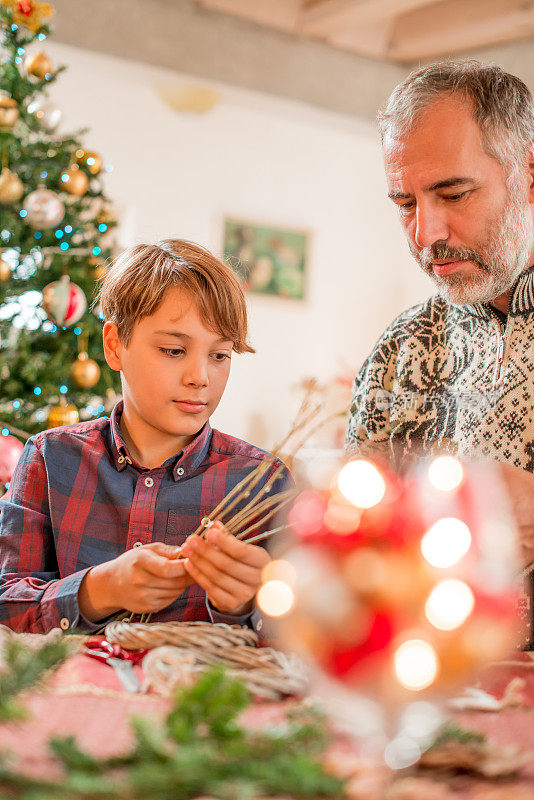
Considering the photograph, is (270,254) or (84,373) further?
(270,254)

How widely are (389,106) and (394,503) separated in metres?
1.28

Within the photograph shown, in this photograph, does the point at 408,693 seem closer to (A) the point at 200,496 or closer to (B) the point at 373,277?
(A) the point at 200,496

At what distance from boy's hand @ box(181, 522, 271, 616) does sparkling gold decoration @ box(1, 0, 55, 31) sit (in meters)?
3.09

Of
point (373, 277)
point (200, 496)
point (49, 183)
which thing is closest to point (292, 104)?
point (373, 277)

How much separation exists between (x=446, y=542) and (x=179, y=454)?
0.89 m

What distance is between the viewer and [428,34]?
6.02 metres

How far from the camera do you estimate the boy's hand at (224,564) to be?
886 millimetres

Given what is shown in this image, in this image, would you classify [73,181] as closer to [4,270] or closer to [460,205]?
[4,270]

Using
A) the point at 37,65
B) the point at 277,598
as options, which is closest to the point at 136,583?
the point at 277,598

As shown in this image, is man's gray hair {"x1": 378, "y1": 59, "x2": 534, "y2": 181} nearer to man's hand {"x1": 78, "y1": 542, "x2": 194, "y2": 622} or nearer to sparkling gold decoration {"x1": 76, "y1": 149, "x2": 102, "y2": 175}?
man's hand {"x1": 78, "y1": 542, "x2": 194, "y2": 622}

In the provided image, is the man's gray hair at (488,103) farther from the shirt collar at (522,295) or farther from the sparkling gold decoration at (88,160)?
the sparkling gold decoration at (88,160)

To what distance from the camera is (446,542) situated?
20.0 inches

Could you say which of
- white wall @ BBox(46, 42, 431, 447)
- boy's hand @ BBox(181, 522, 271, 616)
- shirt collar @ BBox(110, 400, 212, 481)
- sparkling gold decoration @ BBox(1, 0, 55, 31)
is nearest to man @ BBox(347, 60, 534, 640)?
shirt collar @ BBox(110, 400, 212, 481)

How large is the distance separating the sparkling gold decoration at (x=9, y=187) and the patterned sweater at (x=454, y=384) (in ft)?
6.55
